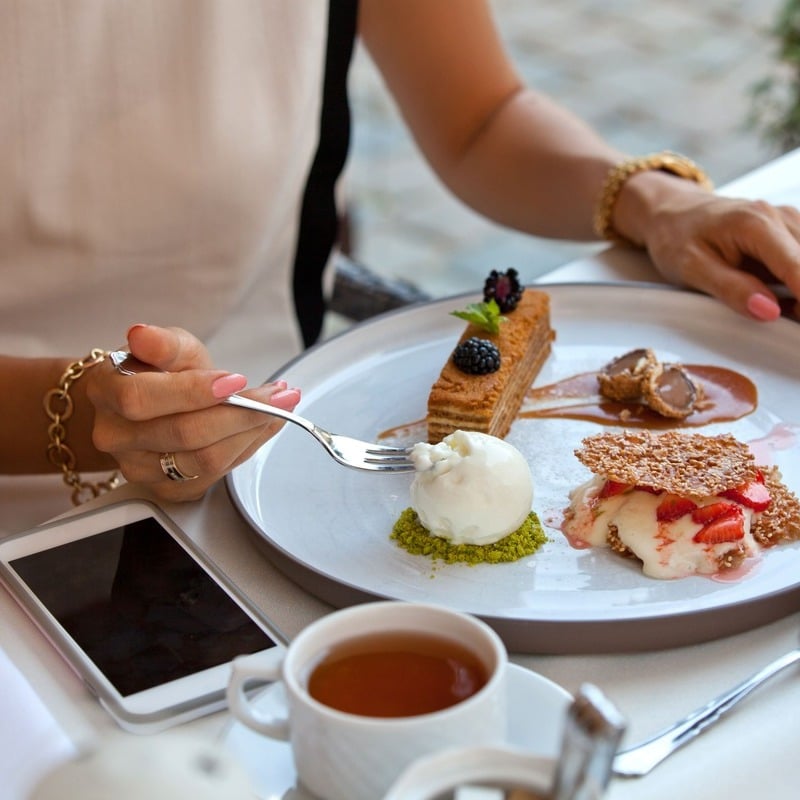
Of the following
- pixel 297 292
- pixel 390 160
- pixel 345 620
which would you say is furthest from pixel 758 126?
pixel 345 620

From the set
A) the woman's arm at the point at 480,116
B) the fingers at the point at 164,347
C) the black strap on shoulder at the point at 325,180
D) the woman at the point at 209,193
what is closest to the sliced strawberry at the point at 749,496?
the woman at the point at 209,193

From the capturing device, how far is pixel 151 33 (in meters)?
1.73

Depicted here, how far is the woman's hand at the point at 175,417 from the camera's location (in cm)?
121

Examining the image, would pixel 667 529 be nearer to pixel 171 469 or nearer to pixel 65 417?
pixel 171 469

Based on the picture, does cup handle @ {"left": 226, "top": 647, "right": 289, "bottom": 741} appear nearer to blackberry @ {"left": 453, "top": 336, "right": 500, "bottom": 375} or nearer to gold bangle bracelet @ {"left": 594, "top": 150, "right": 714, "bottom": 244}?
blackberry @ {"left": 453, "top": 336, "right": 500, "bottom": 375}

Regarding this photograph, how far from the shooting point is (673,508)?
120 cm

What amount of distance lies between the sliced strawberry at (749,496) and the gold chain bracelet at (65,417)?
724mm

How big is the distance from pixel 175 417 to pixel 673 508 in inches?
21.1

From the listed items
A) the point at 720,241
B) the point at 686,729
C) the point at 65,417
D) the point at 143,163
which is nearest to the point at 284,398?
the point at 65,417

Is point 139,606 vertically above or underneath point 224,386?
underneath

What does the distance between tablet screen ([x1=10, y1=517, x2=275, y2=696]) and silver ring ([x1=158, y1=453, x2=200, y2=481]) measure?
6 cm

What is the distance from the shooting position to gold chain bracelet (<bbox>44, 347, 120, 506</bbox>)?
1.40 m

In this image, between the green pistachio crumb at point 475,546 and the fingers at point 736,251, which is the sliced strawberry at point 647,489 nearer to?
the green pistachio crumb at point 475,546

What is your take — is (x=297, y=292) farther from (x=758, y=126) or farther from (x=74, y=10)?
(x=758, y=126)
